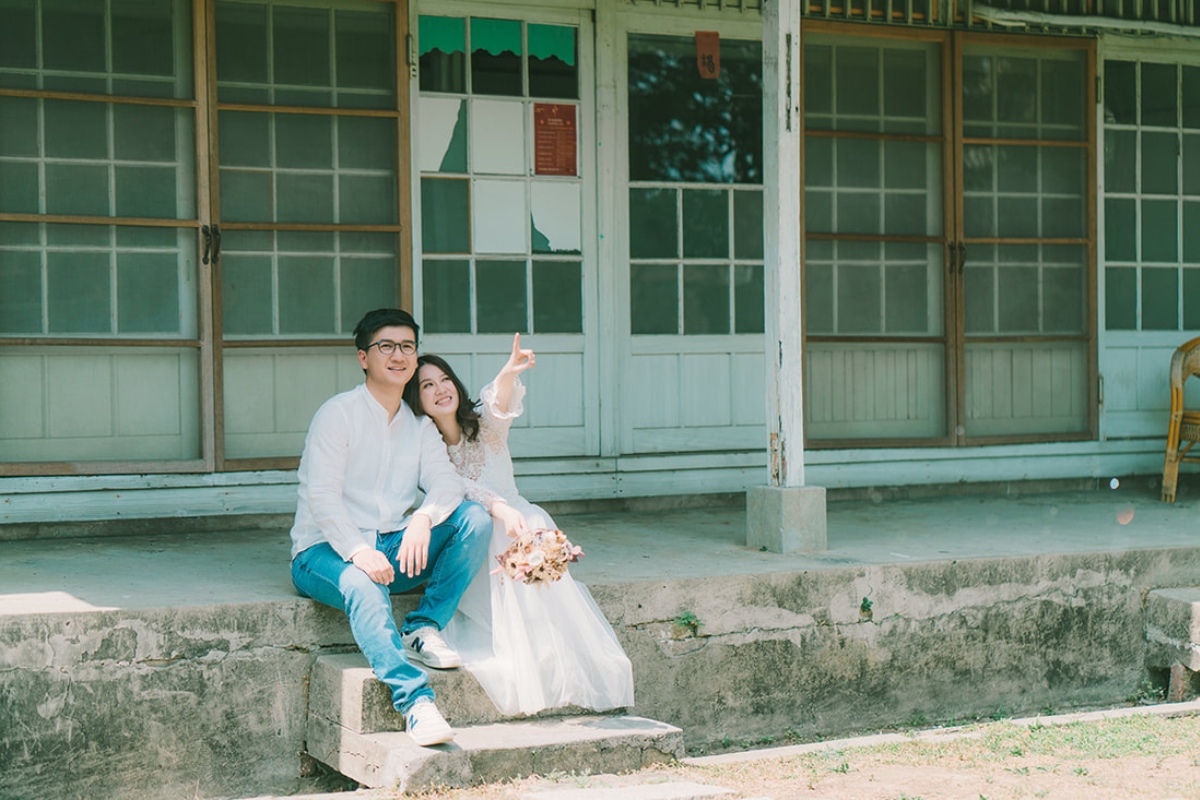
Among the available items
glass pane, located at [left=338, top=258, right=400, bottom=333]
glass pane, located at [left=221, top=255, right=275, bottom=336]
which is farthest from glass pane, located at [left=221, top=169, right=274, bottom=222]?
glass pane, located at [left=338, top=258, right=400, bottom=333]

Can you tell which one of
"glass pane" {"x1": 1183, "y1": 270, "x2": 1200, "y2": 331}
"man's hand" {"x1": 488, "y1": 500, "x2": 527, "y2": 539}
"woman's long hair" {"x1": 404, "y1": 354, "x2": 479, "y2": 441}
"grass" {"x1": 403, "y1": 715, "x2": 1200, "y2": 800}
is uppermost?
"glass pane" {"x1": 1183, "y1": 270, "x2": 1200, "y2": 331}

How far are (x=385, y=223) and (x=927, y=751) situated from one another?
11.7 ft

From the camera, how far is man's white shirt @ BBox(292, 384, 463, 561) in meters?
4.70

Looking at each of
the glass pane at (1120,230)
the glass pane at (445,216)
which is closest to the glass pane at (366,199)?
the glass pane at (445,216)

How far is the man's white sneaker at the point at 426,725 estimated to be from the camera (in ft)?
13.7

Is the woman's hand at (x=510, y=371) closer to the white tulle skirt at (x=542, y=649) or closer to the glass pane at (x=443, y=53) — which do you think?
the white tulle skirt at (x=542, y=649)

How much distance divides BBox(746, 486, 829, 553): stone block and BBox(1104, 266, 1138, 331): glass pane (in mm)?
3027

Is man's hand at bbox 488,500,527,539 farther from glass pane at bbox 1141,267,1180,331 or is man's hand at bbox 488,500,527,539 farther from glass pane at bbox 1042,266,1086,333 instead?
glass pane at bbox 1141,267,1180,331

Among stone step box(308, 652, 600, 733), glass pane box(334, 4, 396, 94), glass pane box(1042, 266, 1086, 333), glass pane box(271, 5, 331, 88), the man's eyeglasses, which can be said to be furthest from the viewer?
glass pane box(1042, 266, 1086, 333)

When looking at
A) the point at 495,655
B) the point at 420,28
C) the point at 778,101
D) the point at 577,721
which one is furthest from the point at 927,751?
the point at 420,28

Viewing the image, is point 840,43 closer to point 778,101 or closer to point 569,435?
point 778,101

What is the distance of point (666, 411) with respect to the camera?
732 cm

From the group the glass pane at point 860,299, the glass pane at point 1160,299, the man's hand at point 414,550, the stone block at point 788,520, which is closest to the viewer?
the man's hand at point 414,550

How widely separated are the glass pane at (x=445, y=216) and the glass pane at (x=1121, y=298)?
12.7ft
